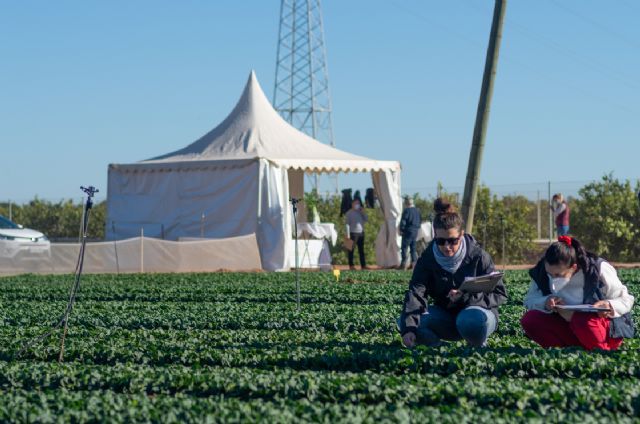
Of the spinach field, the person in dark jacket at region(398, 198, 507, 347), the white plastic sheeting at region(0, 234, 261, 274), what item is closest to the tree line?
the white plastic sheeting at region(0, 234, 261, 274)

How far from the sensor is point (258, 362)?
8.05 meters

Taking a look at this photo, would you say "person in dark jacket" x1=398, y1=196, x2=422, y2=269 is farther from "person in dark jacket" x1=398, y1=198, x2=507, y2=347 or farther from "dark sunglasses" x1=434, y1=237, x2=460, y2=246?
"dark sunglasses" x1=434, y1=237, x2=460, y2=246

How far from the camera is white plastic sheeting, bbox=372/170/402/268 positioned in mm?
25922

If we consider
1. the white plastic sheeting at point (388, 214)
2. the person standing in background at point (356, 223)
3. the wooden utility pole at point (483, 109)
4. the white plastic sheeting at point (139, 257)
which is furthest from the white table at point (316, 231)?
the wooden utility pole at point (483, 109)

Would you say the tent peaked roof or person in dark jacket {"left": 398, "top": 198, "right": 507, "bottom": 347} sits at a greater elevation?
the tent peaked roof

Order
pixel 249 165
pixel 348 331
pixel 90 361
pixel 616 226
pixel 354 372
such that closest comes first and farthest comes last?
pixel 354 372, pixel 90 361, pixel 348 331, pixel 249 165, pixel 616 226

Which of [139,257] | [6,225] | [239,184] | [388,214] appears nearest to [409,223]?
[388,214]

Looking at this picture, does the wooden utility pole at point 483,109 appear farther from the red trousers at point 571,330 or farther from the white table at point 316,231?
the white table at point 316,231

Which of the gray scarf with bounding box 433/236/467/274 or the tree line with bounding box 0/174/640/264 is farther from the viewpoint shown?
the tree line with bounding box 0/174/640/264

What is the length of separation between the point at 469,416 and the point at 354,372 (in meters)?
2.07

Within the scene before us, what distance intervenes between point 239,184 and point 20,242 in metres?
5.15

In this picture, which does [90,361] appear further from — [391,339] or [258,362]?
[391,339]

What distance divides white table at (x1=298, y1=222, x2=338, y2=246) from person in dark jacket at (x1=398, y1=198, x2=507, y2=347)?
56.9 ft

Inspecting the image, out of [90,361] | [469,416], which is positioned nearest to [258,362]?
[90,361]
